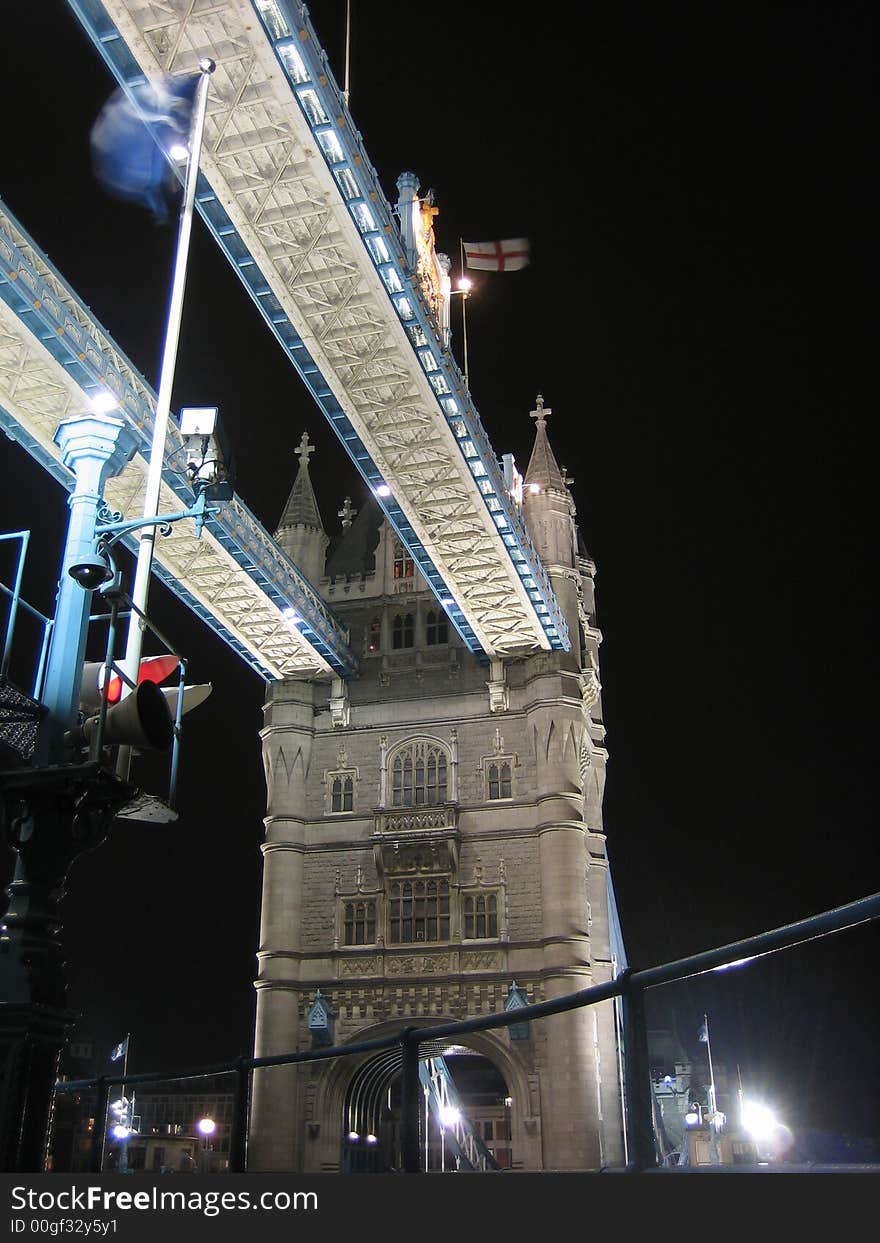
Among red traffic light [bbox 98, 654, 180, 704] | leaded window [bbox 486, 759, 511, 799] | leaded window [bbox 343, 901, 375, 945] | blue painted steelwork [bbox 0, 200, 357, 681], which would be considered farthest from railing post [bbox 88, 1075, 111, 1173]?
leaded window [bbox 486, 759, 511, 799]

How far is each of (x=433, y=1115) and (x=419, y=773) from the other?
24.2 meters

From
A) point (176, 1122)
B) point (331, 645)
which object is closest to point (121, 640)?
point (331, 645)

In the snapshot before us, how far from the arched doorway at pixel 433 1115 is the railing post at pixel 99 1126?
70.6 inches

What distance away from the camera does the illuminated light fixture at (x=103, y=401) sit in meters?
20.8

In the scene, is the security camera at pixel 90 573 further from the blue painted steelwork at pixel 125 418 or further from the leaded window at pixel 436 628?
the leaded window at pixel 436 628

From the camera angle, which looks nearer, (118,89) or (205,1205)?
(205,1205)

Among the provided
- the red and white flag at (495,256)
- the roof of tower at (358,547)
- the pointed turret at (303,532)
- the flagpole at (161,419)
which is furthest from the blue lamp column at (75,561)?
the roof of tower at (358,547)

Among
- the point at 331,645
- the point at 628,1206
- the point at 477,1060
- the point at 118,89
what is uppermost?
the point at 118,89

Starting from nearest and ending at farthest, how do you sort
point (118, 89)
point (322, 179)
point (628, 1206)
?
point (628, 1206) < point (322, 179) < point (118, 89)

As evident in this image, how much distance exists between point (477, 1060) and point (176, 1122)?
19.7m

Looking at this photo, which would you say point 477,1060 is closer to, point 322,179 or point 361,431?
point 361,431

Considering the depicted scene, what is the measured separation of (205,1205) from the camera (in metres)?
3.29

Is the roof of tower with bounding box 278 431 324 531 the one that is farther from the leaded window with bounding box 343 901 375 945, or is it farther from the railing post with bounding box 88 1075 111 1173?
the railing post with bounding box 88 1075 111 1173

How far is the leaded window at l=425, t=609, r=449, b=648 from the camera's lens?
36.6 metres
